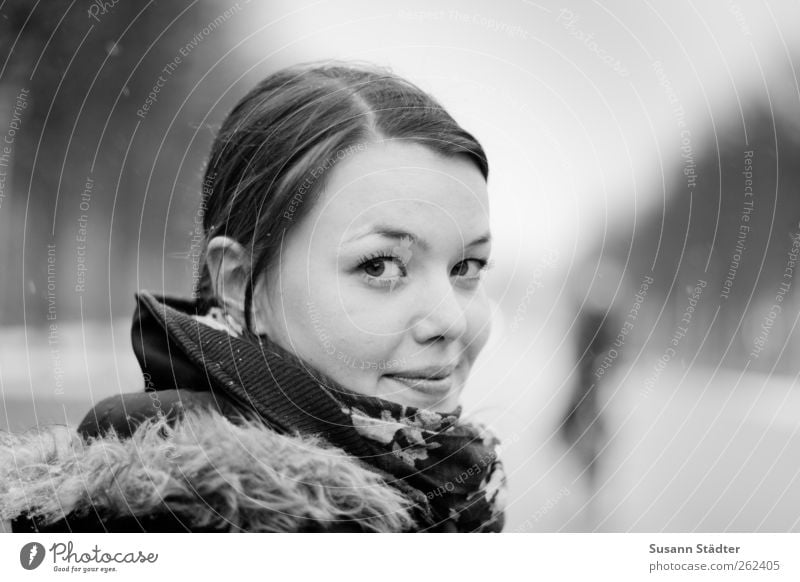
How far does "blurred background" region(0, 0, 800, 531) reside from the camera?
4.32ft

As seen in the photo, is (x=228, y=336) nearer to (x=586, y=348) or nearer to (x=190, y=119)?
(x=190, y=119)

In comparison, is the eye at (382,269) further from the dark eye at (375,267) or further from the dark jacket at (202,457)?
the dark jacket at (202,457)

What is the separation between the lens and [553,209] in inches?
53.6

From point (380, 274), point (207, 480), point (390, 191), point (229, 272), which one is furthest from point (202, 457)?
point (390, 191)

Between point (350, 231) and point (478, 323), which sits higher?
point (350, 231)

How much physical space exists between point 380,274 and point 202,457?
381 mm

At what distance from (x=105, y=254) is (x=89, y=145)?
186mm

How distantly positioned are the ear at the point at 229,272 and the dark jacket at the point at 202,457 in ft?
0.18

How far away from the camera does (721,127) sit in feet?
4.55

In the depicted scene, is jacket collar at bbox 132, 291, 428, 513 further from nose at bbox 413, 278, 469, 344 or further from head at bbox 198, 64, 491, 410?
nose at bbox 413, 278, 469, 344

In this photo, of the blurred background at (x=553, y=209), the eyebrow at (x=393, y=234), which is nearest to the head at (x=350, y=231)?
the eyebrow at (x=393, y=234)

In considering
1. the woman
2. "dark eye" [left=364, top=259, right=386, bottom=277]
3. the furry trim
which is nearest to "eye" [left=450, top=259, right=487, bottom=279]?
the woman

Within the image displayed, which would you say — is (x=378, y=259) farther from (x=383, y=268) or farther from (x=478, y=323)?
(x=478, y=323)
